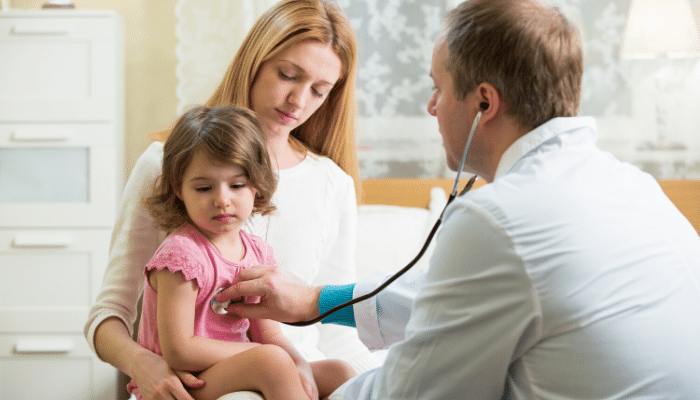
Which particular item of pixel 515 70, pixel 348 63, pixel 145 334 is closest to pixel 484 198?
pixel 515 70

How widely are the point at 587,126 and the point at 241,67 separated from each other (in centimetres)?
87

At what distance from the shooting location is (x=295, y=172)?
1.53 meters

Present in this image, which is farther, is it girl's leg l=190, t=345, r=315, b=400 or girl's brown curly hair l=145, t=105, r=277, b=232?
girl's brown curly hair l=145, t=105, r=277, b=232

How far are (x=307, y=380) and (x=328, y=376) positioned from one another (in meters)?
0.10

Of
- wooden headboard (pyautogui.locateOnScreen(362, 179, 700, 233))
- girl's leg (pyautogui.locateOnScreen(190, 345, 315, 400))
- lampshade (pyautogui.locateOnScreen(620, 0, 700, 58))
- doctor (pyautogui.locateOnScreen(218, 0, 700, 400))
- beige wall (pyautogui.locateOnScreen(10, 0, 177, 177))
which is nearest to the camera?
doctor (pyautogui.locateOnScreen(218, 0, 700, 400))

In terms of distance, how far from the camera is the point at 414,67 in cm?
278

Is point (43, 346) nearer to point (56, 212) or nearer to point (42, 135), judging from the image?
point (56, 212)

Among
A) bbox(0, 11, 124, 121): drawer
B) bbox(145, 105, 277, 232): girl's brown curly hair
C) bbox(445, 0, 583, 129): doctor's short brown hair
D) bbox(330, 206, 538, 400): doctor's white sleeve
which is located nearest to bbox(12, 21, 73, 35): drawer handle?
bbox(0, 11, 124, 121): drawer

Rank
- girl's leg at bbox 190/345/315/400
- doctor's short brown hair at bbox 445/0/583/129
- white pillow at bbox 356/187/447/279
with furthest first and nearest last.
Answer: white pillow at bbox 356/187/447/279
girl's leg at bbox 190/345/315/400
doctor's short brown hair at bbox 445/0/583/129

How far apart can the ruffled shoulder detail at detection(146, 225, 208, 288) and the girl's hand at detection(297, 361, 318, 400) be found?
239mm

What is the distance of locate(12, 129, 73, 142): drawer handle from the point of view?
2527 millimetres

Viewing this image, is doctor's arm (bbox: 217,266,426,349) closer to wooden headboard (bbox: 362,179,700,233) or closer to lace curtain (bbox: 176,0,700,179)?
wooden headboard (bbox: 362,179,700,233)

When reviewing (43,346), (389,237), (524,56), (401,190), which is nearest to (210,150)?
(524,56)

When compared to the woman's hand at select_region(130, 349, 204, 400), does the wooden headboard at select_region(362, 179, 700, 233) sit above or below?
below
